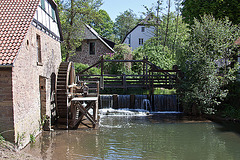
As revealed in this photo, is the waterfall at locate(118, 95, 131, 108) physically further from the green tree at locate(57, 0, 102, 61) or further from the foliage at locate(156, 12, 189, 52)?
the foliage at locate(156, 12, 189, 52)

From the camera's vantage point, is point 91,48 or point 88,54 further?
point 91,48

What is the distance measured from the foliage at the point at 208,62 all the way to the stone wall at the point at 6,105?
32.9ft

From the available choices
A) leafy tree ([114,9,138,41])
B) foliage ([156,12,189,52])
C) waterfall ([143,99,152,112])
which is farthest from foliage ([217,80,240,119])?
leafy tree ([114,9,138,41])

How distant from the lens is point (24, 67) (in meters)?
9.52

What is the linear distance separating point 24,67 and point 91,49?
897 inches

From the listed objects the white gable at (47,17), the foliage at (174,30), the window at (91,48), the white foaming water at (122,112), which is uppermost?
the foliage at (174,30)

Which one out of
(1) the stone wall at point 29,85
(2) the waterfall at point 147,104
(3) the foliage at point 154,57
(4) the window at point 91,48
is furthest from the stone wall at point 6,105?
(4) the window at point 91,48

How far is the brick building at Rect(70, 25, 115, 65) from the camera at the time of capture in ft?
102

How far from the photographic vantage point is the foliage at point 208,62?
575 inches

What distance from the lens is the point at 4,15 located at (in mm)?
10234

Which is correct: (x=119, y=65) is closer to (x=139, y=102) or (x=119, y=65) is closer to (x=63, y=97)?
(x=139, y=102)

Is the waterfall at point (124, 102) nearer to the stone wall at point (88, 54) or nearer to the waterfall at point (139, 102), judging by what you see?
the waterfall at point (139, 102)

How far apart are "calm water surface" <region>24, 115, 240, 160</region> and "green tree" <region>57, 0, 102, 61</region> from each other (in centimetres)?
1310

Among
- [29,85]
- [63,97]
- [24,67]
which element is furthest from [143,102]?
[24,67]
